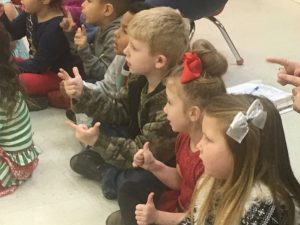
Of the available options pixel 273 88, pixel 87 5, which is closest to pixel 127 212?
pixel 87 5

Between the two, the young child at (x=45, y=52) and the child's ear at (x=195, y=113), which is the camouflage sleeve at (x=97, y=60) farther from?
the child's ear at (x=195, y=113)

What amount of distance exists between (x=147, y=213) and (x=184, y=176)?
0.20m

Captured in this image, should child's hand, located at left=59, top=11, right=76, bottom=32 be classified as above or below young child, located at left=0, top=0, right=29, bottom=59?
above

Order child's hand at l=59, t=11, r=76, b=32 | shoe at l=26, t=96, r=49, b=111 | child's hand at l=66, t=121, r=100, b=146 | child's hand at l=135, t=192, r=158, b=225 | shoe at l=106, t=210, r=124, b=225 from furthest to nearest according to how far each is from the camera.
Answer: shoe at l=26, t=96, r=49, b=111 → child's hand at l=59, t=11, r=76, b=32 → shoe at l=106, t=210, r=124, b=225 → child's hand at l=66, t=121, r=100, b=146 → child's hand at l=135, t=192, r=158, b=225

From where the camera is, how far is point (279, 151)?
3.75ft

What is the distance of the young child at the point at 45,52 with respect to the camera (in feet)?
7.84

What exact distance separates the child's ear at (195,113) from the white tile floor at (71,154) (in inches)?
21.6

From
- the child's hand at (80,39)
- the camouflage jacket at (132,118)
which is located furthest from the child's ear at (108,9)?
the camouflage jacket at (132,118)

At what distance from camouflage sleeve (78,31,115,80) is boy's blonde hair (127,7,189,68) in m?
0.55

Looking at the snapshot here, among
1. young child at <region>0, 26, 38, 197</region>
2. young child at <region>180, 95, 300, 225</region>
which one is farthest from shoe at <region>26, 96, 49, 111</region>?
young child at <region>180, 95, 300, 225</region>

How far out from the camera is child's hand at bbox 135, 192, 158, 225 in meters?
1.40

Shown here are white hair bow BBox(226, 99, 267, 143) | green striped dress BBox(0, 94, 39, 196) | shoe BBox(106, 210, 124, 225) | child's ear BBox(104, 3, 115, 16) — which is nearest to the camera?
white hair bow BBox(226, 99, 267, 143)

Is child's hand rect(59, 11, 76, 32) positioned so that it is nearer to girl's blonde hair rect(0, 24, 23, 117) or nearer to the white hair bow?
girl's blonde hair rect(0, 24, 23, 117)

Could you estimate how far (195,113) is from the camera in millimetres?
1452
